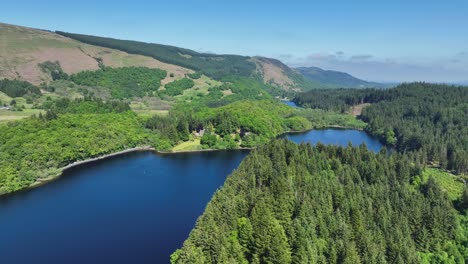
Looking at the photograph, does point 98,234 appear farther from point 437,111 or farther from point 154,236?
point 437,111

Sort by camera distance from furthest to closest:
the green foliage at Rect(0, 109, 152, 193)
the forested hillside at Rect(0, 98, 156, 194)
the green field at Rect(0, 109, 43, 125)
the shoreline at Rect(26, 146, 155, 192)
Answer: the green field at Rect(0, 109, 43, 125) < the shoreline at Rect(26, 146, 155, 192) < the forested hillside at Rect(0, 98, 156, 194) < the green foliage at Rect(0, 109, 152, 193)

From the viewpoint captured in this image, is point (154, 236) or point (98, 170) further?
A: point (98, 170)

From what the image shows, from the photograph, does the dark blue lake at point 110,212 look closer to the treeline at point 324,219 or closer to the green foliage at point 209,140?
the treeline at point 324,219

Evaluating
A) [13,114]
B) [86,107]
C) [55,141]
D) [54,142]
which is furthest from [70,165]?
[13,114]

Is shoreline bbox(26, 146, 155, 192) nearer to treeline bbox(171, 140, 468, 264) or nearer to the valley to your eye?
the valley

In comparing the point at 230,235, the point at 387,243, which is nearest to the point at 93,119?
the point at 230,235

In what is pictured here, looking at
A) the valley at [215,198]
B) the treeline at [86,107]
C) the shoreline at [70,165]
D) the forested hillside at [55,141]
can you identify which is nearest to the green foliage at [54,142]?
the forested hillside at [55,141]

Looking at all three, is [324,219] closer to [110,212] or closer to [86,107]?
[110,212]

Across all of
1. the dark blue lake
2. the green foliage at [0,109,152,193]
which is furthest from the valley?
the green foliage at [0,109,152,193]
